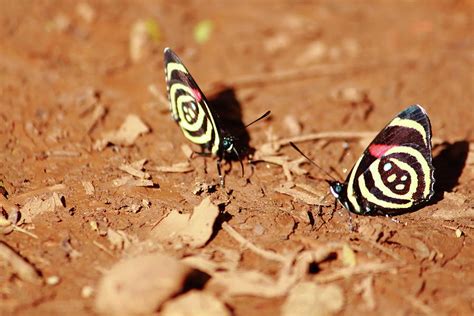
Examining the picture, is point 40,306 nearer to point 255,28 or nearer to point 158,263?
point 158,263

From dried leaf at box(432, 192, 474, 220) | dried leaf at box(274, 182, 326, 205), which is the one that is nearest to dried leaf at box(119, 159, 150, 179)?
dried leaf at box(274, 182, 326, 205)

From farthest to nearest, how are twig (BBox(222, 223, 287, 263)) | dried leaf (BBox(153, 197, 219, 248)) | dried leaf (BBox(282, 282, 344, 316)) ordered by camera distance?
dried leaf (BBox(153, 197, 219, 248)) < twig (BBox(222, 223, 287, 263)) < dried leaf (BBox(282, 282, 344, 316))

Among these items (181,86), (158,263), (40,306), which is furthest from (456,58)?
(40,306)

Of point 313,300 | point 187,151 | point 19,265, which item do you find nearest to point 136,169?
point 187,151

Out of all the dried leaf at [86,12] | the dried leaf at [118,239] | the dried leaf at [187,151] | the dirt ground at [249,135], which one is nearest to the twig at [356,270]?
the dirt ground at [249,135]

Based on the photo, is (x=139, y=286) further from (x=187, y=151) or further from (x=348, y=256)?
(x=187, y=151)

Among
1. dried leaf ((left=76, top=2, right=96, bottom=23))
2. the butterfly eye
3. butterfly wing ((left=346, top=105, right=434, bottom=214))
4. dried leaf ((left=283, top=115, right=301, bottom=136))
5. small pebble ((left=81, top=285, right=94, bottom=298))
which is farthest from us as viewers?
dried leaf ((left=76, top=2, right=96, bottom=23))

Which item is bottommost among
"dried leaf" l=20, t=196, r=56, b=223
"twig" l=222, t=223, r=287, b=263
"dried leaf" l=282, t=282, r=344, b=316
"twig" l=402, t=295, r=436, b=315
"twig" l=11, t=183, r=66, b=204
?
"twig" l=402, t=295, r=436, b=315

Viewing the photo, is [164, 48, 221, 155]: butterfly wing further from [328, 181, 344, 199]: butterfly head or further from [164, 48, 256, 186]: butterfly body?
[328, 181, 344, 199]: butterfly head

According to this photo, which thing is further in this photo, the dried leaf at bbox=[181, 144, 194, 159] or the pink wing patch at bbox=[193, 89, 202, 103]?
the dried leaf at bbox=[181, 144, 194, 159]
